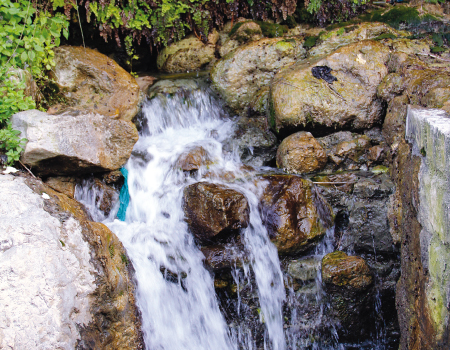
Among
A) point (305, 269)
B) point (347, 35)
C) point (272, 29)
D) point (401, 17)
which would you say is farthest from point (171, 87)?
point (401, 17)

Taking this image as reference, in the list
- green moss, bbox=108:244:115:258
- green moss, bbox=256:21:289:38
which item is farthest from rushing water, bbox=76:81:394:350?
green moss, bbox=256:21:289:38

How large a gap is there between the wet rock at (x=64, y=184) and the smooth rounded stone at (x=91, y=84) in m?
1.35

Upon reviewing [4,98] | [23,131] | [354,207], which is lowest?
[354,207]

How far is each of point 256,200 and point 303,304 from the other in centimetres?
142

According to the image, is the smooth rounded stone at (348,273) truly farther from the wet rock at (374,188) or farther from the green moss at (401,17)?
the green moss at (401,17)

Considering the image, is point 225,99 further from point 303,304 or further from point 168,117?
point 303,304

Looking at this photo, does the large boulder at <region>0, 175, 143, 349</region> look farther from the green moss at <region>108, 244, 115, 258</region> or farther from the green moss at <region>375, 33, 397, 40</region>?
the green moss at <region>375, 33, 397, 40</region>

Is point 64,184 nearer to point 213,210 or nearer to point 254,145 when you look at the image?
point 213,210

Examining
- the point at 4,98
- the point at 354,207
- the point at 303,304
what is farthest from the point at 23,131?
the point at 354,207

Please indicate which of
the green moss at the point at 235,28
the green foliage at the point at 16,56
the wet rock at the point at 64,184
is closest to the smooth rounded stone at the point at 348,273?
the wet rock at the point at 64,184

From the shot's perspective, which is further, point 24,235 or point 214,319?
point 214,319

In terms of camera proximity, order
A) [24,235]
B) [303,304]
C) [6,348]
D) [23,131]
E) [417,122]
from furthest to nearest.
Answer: [303,304] → [23,131] → [417,122] → [24,235] → [6,348]

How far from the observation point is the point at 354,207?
443 centimetres

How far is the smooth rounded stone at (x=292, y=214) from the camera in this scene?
13.6 feet
